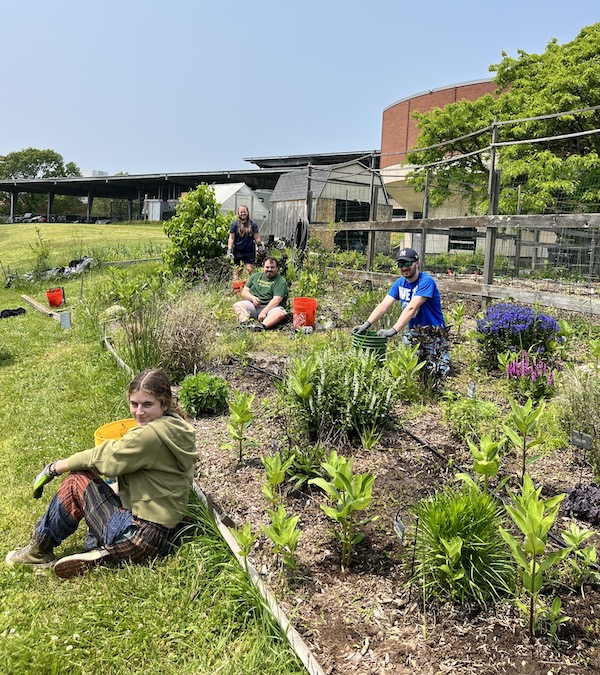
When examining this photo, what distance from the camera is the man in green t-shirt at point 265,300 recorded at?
7098 mm

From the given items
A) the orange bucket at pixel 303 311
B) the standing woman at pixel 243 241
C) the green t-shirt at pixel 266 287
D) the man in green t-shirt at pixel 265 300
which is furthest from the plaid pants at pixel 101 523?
the standing woman at pixel 243 241

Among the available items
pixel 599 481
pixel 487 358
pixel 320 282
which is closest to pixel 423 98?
pixel 320 282

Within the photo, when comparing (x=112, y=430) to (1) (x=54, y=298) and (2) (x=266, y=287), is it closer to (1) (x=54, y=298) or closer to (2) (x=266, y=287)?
(2) (x=266, y=287)

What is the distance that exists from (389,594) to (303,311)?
4858mm

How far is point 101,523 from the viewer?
8.61 ft

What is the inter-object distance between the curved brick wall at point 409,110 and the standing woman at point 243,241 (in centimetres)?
2248

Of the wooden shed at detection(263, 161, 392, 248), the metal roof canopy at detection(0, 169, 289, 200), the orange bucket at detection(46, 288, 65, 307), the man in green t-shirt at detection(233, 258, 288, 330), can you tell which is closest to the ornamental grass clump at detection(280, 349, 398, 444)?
the man in green t-shirt at detection(233, 258, 288, 330)

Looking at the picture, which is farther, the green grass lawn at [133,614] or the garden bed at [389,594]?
the green grass lawn at [133,614]

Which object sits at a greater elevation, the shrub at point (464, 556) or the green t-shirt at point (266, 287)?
the green t-shirt at point (266, 287)

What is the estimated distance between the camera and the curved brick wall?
29.9m

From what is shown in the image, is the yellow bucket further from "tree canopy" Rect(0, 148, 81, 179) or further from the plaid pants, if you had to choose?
"tree canopy" Rect(0, 148, 81, 179)

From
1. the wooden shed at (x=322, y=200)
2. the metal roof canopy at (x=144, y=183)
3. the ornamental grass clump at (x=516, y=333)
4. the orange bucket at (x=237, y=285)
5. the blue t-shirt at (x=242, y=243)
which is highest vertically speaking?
the metal roof canopy at (x=144, y=183)

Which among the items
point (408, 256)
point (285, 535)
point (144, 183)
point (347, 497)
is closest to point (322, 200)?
point (408, 256)

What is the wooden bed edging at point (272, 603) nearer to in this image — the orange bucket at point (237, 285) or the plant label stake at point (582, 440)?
the plant label stake at point (582, 440)
